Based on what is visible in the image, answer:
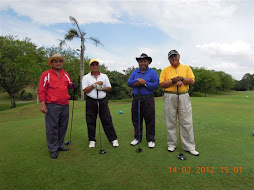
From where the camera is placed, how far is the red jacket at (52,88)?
354cm

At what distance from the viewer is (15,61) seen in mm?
20453

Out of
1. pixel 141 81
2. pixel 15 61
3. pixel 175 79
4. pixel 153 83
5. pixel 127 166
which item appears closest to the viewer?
pixel 127 166

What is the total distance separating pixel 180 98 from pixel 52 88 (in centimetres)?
279

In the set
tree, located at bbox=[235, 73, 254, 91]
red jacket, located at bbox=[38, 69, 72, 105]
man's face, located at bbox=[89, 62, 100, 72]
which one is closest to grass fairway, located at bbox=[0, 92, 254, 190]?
red jacket, located at bbox=[38, 69, 72, 105]

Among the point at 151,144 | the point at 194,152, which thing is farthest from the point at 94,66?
the point at 194,152

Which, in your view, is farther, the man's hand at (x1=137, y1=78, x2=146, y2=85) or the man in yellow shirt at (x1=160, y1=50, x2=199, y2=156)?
the man's hand at (x1=137, y1=78, x2=146, y2=85)

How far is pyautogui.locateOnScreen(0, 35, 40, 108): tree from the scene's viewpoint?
20109 millimetres

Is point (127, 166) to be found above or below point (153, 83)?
below

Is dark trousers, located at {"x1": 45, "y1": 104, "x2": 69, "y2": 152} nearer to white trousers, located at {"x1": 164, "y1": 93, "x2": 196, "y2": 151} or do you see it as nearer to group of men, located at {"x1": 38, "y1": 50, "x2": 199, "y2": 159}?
group of men, located at {"x1": 38, "y1": 50, "x2": 199, "y2": 159}

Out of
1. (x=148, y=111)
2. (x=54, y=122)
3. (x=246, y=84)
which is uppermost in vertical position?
(x=246, y=84)

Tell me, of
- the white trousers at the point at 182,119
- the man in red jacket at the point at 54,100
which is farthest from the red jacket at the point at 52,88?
the white trousers at the point at 182,119

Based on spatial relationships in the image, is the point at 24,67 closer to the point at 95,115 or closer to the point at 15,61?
the point at 15,61

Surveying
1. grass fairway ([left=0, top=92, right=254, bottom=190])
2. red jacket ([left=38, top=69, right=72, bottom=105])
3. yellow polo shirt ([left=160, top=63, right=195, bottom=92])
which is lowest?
grass fairway ([left=0, top=92, right=254, bottom=190])

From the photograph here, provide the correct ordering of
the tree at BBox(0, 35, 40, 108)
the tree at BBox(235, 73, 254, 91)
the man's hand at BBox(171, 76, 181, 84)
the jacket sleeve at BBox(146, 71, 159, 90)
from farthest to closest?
the tree at BBox(235, 73, 254, 91), the tree at BBox(0, 35, 40, 108), the jacket sleeve at BBox(146, 71, 159, 90), the man's hand at BBox(171, 76, 181, 84)
